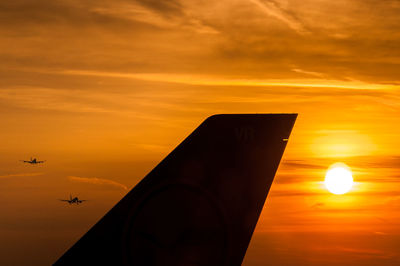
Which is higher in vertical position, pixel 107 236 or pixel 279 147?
pixel 279 147

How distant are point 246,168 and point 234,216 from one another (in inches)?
50.1

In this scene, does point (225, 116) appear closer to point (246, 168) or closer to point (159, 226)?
point (246, 168)

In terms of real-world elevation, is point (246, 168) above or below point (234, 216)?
above

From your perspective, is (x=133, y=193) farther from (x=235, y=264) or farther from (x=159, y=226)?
(x=235, y=264)

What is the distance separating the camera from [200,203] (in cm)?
1160

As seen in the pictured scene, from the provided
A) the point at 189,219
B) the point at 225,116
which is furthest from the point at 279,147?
the point at 189,219

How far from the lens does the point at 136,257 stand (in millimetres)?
11445

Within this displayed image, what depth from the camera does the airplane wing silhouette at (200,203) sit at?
11.4 meters

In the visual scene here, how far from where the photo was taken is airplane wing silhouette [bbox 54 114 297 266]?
37.3ft

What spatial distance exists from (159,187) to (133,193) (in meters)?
0.69

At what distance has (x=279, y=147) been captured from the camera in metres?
12.1

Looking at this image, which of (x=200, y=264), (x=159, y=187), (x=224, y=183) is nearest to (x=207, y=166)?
(x=224, y=183)

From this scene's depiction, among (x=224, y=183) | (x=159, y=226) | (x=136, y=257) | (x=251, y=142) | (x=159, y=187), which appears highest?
(x=251, y=142)

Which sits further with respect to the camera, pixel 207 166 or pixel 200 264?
pixel 207 166
